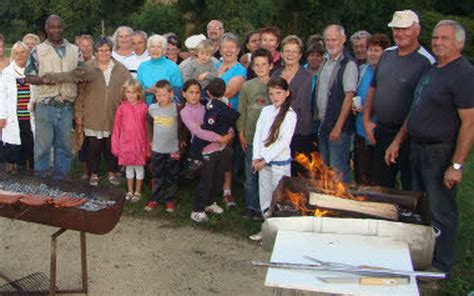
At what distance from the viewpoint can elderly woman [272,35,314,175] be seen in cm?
575

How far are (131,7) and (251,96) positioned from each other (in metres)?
15.6

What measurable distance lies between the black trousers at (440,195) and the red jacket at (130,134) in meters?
3.12

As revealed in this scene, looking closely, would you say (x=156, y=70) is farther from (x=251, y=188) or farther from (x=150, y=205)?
(x=251, y=188)

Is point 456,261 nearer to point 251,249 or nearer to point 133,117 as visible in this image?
point 251,249

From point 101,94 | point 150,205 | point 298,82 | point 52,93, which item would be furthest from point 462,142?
point 52,93

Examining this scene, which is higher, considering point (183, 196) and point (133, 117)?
point (133, 117)

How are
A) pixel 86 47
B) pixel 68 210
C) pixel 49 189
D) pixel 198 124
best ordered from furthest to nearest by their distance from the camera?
pixel 86 47
pixel 198 124
pixel 49 189
pixel 68 210

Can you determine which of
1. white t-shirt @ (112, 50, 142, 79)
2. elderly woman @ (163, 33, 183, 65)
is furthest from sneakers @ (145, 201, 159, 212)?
elderly woman @ (163, 33, 183, 65)

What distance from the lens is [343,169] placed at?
616 cm

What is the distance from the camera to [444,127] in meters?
4.43

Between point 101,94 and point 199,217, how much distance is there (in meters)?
1.95

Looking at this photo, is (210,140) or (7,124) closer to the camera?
(210,140)

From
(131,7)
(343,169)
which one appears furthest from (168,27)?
(343,169)

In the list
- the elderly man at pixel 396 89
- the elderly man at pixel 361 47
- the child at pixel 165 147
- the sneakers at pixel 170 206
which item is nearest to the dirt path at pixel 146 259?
the sneakers at pixel 170 206
